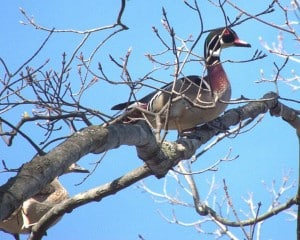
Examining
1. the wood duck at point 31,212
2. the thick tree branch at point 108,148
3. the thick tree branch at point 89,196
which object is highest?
the wood duck at point 31,212

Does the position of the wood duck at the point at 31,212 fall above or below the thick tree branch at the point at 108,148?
above

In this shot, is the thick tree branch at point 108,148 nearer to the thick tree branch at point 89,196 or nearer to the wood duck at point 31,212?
the thick tree branch at point 89,196

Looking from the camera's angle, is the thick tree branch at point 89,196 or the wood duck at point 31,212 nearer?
the thick tree branch at point 89,196

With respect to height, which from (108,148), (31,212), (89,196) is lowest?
(108,148)

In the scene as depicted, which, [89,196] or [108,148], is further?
[89,196]

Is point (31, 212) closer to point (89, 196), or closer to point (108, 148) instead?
point (89, 196)

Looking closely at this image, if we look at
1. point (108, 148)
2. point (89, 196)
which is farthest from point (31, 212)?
point (108, 148)

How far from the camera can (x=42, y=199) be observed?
499cm

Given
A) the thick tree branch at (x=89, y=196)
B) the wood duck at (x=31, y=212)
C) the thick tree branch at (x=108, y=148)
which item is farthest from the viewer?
the wood duck at (x=31, y=212)

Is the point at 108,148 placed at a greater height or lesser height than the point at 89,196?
lesser

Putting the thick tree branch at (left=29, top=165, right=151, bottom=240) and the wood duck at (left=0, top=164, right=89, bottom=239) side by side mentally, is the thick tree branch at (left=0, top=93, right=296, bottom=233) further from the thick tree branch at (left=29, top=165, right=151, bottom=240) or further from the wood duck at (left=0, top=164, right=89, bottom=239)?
the wood duck at (left=0, top=164, right=89, bottom=239)

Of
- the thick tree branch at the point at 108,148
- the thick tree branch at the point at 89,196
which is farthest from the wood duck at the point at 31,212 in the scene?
the thick tree branch at the point at 108,148

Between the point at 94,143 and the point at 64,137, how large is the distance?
16 cm

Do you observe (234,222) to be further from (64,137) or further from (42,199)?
(64,137)
